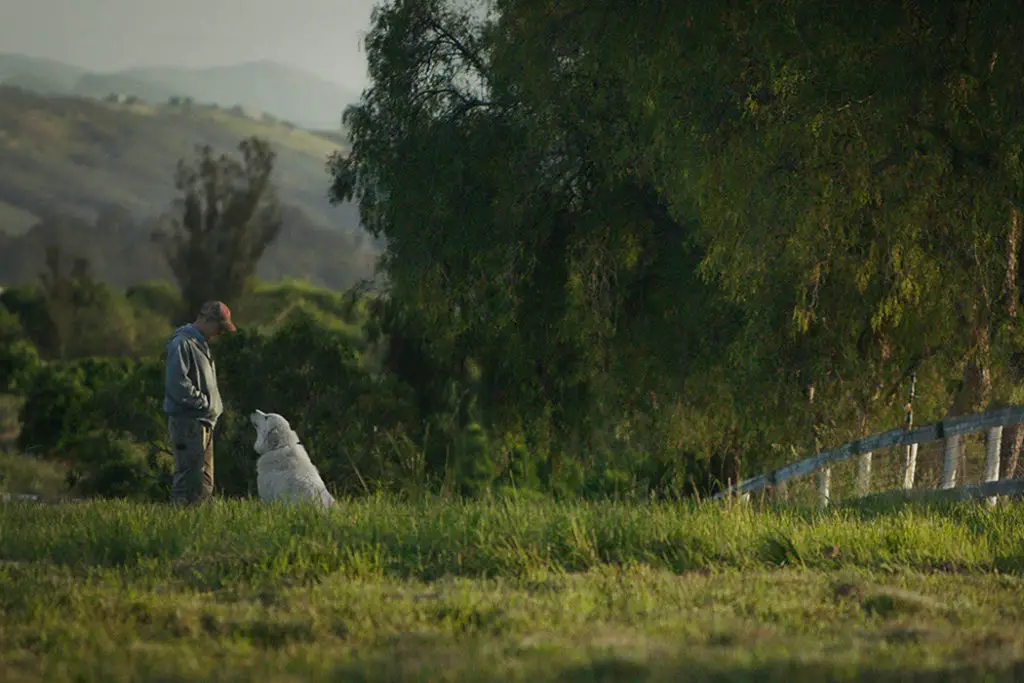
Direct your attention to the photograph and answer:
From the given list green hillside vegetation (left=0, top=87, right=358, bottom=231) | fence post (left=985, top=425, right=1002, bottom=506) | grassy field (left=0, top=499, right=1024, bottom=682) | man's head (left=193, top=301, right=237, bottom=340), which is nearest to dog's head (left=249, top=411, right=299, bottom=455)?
man's head (left=193, top=301, right=237, bottom=340)

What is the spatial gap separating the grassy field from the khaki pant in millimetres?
1173

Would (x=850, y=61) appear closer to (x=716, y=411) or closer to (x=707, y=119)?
(x=707, y=119)

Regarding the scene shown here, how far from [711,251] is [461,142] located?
6462 mm

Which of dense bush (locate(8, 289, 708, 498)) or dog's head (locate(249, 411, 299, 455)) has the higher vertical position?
dog's head (locate(249, 411, 299, 455))

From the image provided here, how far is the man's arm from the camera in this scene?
10.4 metres

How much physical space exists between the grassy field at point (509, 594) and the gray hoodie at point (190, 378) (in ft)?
3.94

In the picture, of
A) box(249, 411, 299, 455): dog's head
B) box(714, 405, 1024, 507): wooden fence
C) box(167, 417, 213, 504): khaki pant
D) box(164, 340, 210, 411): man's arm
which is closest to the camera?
box(164, 340, 210, 411): man's arm

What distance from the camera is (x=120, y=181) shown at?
558 feet

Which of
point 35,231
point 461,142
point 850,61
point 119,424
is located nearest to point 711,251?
point 850,61

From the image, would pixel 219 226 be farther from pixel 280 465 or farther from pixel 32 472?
pixel 280 465

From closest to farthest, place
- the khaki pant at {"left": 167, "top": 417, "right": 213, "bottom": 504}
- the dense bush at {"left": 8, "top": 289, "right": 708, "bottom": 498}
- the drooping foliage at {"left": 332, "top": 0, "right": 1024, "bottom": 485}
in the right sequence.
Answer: the khaki pant at {"left": 167, "top": 417, "right": 213, "bottom": 504} < the drooping foliage at {"left": 332, "top": 0, "right": 1024, "bottom": 485} < the dense bush at {"left": 8, "top": 289, "right": 708, "bottom": 498}

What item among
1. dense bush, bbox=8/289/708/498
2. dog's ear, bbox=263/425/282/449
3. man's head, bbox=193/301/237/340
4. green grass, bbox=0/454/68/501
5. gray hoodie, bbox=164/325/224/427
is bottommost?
green grass, bbox=0/454/68/501

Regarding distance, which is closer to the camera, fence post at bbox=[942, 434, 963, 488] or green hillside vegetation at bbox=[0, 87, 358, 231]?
fence post at bbox=[942, 434, 963, 488]

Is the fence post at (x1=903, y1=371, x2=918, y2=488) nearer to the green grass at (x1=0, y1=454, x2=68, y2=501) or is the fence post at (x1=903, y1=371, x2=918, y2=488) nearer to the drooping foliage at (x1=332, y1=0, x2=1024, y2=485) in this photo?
the drooping foliage at (x1=332, y1=0, x2=1024, y2=485)
